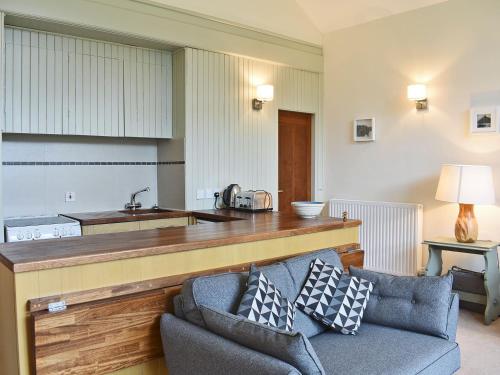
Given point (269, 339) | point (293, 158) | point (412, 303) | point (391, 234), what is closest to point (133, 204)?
point (293, 158)

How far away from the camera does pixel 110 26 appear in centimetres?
403

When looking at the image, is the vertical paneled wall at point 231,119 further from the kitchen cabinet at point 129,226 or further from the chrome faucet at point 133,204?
the chrome faucet at point 133,204

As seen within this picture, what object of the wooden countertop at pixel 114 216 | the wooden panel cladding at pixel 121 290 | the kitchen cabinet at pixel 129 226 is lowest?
the wooden panel cladding at pixel 121 290

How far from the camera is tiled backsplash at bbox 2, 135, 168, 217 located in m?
4.21

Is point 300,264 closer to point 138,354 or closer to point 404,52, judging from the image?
point 138,354

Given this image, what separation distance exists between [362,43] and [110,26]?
9.67 feet

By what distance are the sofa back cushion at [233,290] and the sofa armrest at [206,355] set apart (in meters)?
0.08

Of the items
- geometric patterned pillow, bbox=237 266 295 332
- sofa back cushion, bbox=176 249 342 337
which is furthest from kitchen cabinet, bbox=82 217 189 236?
geometric patterned pillow, bbox=237 266 295 332

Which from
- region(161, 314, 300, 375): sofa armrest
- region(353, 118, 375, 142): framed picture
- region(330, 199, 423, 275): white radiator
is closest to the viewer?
region(161, 314, 300, 375): sofa armrest

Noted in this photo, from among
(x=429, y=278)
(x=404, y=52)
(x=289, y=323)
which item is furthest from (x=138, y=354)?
(x=404, y=52)

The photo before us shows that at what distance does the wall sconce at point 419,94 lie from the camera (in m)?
4.84

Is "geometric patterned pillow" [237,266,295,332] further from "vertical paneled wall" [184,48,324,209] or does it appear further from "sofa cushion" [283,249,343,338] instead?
"vertical paneled wall" [184,48,324,209]

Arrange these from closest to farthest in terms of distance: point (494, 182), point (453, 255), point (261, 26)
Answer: point (494, 182)
point (453, 255)
point (261, 26)

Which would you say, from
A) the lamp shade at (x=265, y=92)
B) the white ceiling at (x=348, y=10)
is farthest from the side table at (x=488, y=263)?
the white ceiling at (x=348, y=10)
